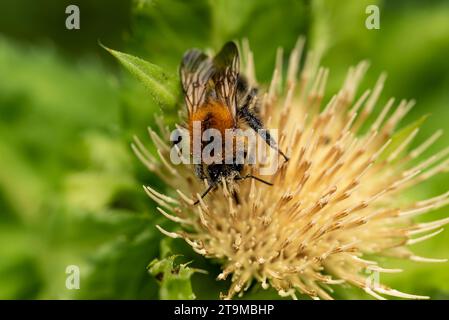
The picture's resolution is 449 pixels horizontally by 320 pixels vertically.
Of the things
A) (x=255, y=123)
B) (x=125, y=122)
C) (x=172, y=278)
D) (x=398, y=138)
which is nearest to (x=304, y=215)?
(x=255, y=123)

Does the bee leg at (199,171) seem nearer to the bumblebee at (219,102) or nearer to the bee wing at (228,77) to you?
the bumblebee at (219,102)

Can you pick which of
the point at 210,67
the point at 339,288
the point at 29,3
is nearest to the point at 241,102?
the point at 210,67

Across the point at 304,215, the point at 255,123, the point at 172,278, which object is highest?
the point at 255,123

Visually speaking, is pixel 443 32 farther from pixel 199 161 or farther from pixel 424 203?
pixel 199 161

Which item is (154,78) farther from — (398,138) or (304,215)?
(398,138)

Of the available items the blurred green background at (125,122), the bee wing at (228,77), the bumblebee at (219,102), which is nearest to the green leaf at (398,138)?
the blurred green background at (125,122)

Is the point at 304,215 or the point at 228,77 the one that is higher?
the point at 228,77

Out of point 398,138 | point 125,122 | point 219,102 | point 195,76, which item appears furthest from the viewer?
point 125,122

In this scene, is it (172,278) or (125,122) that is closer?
(172,278)
